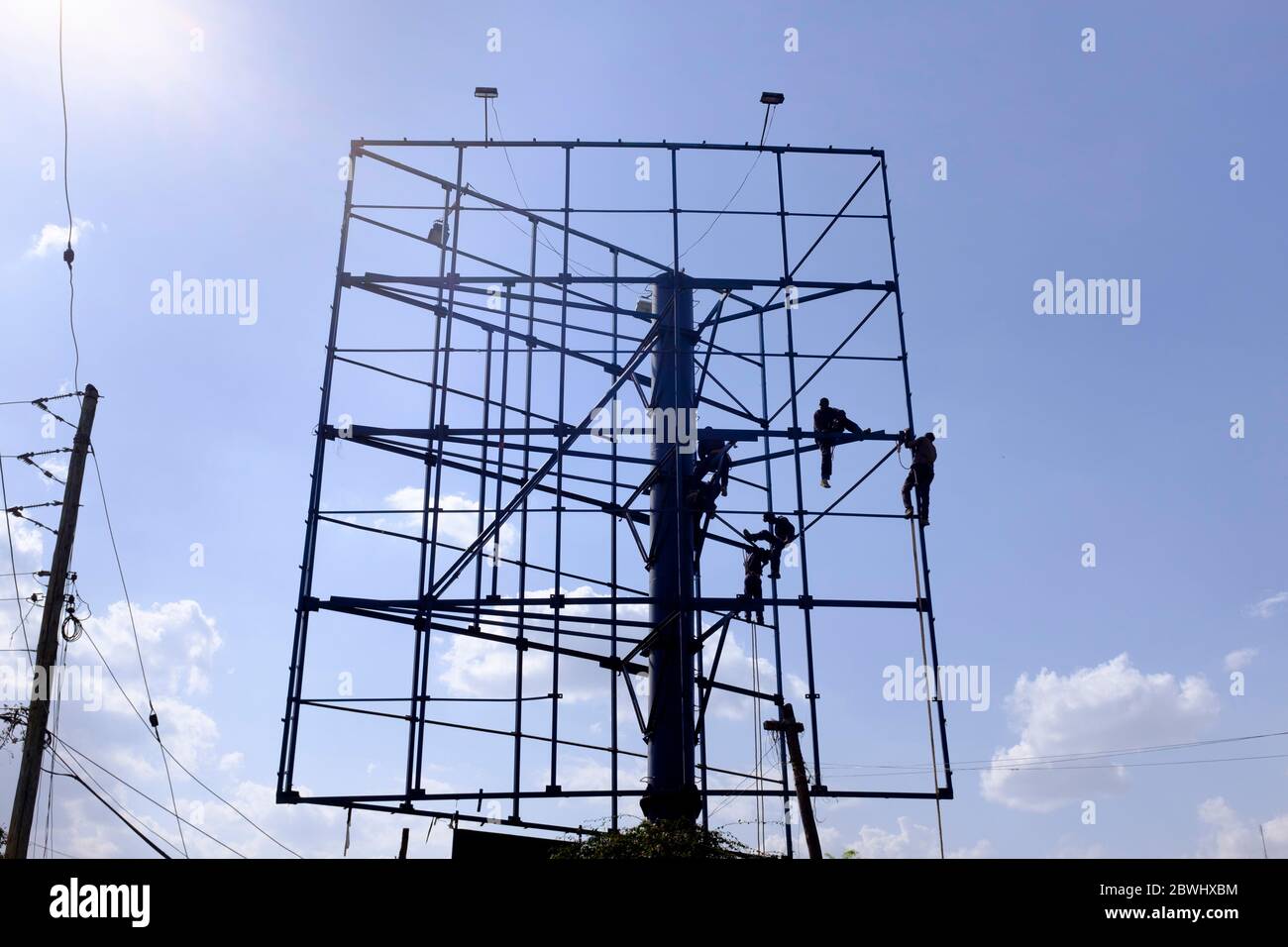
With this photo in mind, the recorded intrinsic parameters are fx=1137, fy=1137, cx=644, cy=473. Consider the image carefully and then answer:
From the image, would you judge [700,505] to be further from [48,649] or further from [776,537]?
[48,649]

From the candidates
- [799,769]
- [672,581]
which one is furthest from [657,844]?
[672,581]

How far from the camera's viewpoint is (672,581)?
16734 mm

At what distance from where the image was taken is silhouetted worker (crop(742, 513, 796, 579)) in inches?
642

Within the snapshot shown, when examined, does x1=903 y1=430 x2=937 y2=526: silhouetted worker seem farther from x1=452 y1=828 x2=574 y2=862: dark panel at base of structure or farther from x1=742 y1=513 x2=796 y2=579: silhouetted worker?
x1=452 y1=828 x2=574 y2=862: dark panel at base of structure

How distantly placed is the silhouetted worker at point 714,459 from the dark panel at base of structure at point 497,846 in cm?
558

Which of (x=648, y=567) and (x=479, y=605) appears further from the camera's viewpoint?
(x=648, y=567)

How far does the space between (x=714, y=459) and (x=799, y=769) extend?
4.85 meters

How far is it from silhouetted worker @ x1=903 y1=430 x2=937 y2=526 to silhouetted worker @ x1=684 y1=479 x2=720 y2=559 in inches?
110

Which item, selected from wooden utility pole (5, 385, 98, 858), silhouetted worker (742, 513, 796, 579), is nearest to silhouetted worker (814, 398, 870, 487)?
silhouetted worker (742, 513, 796, 579)

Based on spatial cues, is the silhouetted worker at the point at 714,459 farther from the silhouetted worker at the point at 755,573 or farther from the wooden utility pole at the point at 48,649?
the wooden utility pole at the point at 48,649
